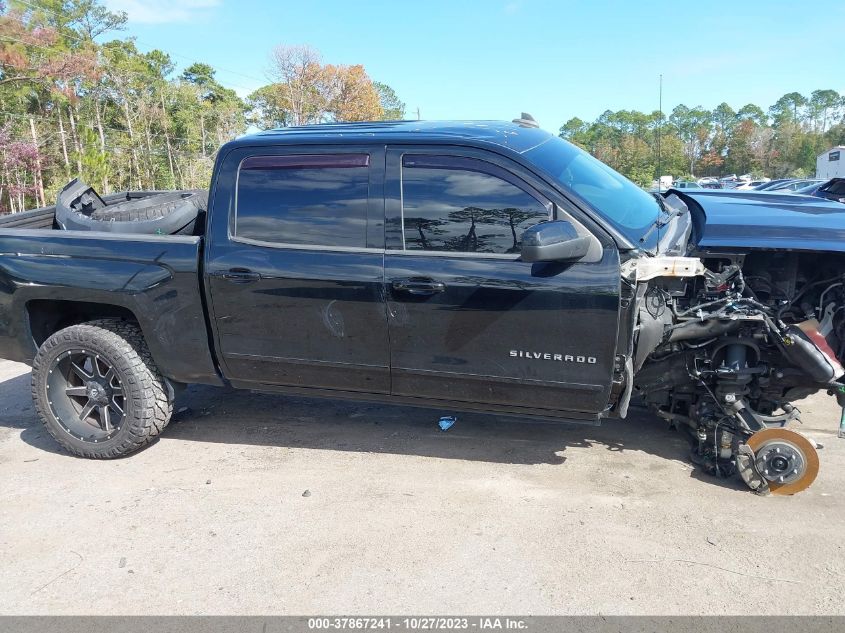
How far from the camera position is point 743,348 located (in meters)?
3.35

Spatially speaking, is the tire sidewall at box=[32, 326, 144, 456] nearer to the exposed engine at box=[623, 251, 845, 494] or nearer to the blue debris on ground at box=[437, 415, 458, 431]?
the blue debris on ground at box=[437, 415, 458, 431]

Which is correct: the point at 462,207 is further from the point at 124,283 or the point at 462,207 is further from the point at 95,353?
the point at 95,353

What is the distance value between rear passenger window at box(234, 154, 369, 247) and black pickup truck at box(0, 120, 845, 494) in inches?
0.4

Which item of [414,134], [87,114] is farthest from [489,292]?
[87,114]

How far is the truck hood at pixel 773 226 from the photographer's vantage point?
313 centimetres

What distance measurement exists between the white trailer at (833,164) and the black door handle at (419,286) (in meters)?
42.2

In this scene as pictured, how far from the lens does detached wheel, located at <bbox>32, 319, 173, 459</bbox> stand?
375cm

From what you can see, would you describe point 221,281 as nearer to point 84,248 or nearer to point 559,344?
point 84,248

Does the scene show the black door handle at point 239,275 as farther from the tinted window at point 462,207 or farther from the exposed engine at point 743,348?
the exposed engine at point 743,348

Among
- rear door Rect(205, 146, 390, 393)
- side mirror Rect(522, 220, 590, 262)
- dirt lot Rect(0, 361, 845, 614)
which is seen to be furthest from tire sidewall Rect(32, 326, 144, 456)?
side mirror Rect(522, 220, 590, 262)

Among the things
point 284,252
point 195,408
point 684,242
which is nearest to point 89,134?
point 195,408

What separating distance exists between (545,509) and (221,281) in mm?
2200

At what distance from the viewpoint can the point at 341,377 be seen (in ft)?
11.4

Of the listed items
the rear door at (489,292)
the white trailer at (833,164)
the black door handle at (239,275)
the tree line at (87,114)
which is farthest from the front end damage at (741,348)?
the white trailer at (833,164)
